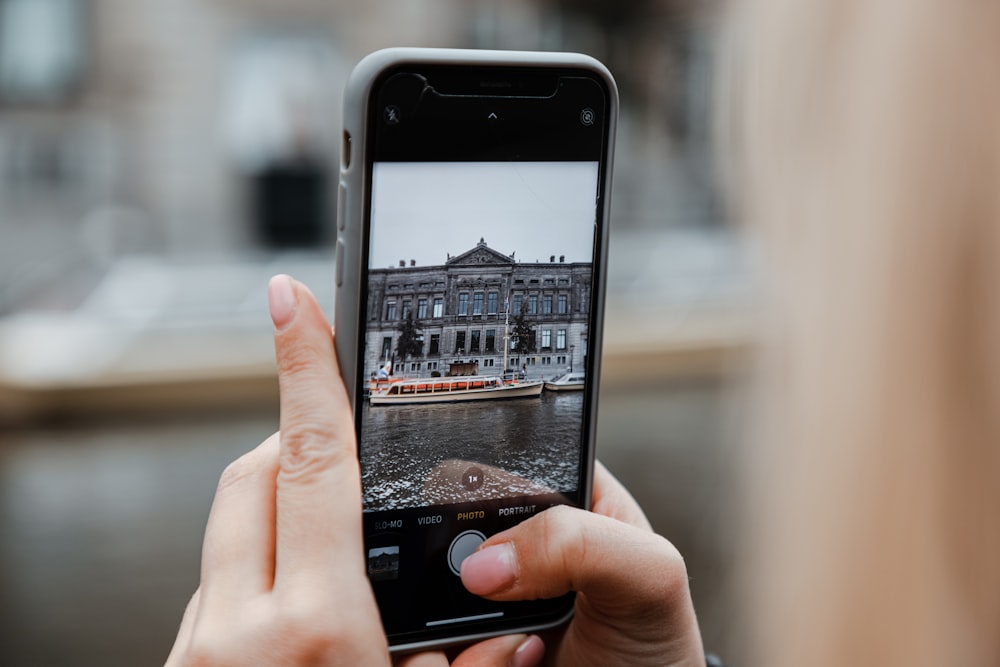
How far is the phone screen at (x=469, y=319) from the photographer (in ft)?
1.97

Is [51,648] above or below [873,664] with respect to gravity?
below

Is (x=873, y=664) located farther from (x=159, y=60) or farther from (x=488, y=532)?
(x=159, y=60)

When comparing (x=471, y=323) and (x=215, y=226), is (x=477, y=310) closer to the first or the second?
(x=471, y=323)

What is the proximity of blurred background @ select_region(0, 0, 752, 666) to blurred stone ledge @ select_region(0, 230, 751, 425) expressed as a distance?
0.01 meters

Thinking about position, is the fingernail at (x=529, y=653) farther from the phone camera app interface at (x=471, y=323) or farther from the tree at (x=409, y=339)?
the tree at (x=409, y=339)

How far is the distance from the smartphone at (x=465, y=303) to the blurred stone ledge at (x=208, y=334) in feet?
8.85

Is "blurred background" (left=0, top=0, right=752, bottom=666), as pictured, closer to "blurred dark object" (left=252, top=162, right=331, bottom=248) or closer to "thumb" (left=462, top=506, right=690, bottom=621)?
"blurred dark object" (left=252, top=162, right=331, bottom=248)

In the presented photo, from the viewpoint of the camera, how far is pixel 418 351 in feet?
2.02

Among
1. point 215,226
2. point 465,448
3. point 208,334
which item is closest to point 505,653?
point 465,448

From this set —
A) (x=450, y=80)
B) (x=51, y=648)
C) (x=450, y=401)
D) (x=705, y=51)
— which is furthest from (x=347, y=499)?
(x=705, y=51)

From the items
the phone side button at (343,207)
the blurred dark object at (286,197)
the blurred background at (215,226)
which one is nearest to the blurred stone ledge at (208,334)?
the blurred background at (215,226)

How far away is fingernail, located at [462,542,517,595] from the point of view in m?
0.60

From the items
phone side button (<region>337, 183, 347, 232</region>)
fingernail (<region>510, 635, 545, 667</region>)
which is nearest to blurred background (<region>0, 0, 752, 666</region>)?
fingernail (<region>510, 635, 545, 667</region>)

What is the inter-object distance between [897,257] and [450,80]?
27cm
